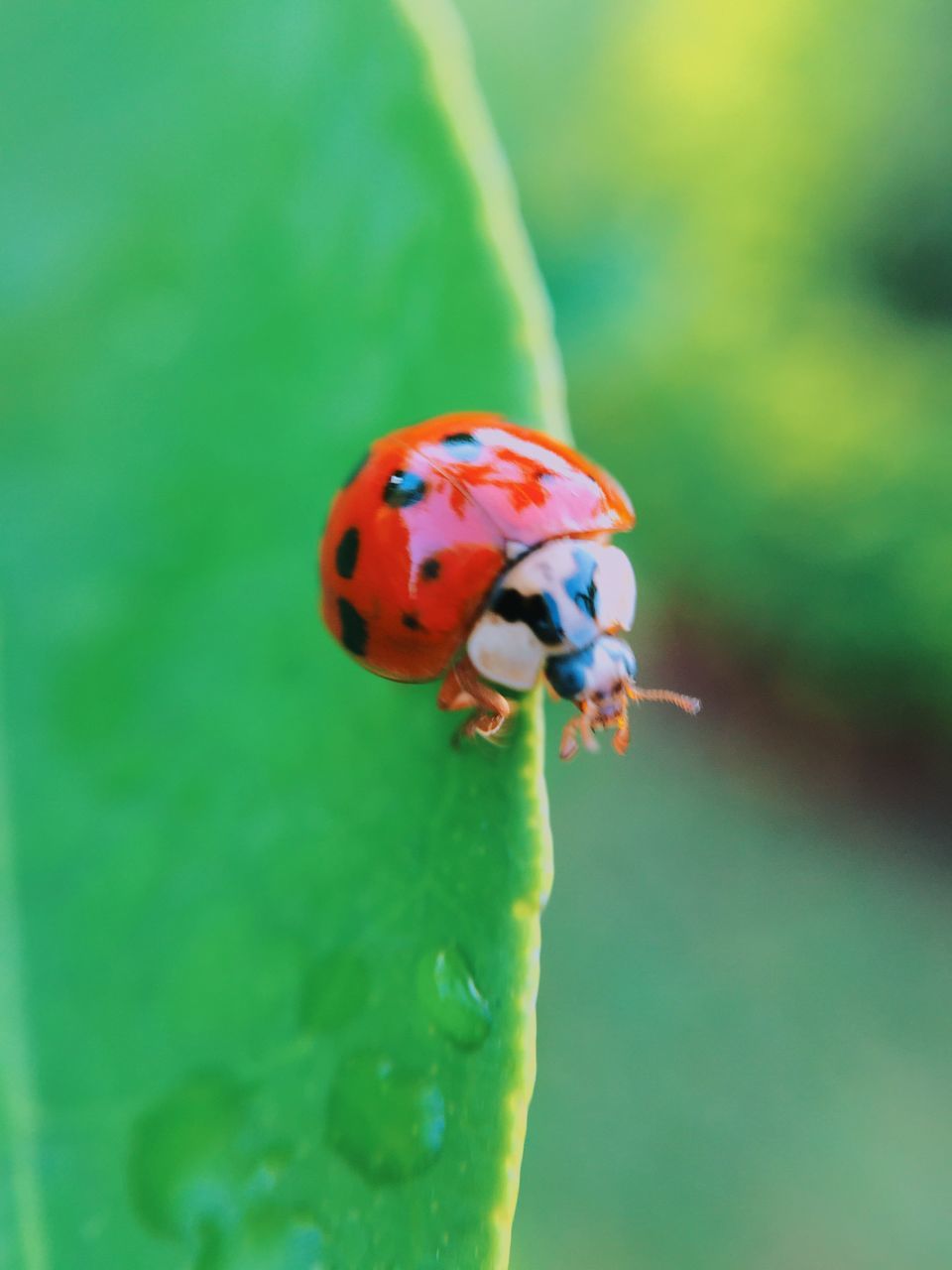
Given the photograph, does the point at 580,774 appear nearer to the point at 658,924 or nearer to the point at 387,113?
the point at 658,924

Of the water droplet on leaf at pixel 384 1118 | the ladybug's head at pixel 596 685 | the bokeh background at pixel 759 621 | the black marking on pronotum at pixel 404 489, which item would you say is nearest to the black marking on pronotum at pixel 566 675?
the ladybug's head at pixel 596 685

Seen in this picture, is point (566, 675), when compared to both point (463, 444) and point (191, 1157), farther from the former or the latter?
point (191, 1157)

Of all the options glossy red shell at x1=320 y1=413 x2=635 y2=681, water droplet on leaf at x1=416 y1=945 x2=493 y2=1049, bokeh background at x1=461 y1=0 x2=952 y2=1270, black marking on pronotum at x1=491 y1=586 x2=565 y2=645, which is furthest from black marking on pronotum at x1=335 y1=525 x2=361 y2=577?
bokeh background at x1=461 y1=0 x2=952 y2=1270

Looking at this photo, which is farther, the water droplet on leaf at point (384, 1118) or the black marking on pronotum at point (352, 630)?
the black marking on pronotum at point (352, 630)

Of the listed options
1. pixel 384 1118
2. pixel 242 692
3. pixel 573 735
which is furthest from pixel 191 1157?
pixel 573 735

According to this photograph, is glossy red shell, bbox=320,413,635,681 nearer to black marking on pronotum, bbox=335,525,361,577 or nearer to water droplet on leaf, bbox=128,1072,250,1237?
black marking on pronotum, bbox=335,525,361,577

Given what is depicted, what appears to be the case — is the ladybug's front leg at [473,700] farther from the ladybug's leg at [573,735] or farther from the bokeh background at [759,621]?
the bokeh background at [759,621]
